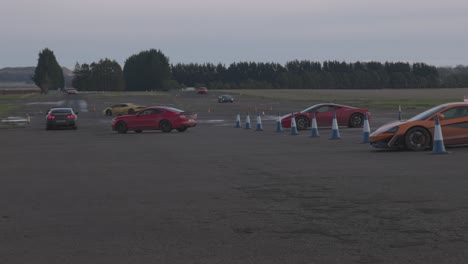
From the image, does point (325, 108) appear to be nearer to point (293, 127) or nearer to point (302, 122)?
point (302, 122)

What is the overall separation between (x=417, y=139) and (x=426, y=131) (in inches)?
11.3

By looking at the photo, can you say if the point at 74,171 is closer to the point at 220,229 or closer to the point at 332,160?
the point at 332,160

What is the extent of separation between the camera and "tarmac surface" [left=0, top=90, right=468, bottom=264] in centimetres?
752

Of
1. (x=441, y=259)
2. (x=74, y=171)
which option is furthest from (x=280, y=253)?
(x=74, y=171)

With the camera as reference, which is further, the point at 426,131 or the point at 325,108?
the point at 325,108

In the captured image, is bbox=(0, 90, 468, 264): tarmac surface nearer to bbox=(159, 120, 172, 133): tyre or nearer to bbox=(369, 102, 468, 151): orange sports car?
bbox=(369, 102, 468, 151): orange sports car

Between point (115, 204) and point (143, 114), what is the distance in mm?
25536

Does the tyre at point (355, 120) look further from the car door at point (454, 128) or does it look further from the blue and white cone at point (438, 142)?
the blue and white cone at point (438, 142)

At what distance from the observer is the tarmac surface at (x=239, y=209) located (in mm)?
7523

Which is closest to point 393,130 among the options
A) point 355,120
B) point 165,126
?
point 355,120

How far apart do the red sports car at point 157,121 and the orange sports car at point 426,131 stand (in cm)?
1662

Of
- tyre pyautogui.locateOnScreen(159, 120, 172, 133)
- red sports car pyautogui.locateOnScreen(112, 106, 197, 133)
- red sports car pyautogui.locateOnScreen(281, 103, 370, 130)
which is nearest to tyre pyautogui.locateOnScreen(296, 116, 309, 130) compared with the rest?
red sports car pyautogui.locateOnScreen(281, 103, 370, 130)

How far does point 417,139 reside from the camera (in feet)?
64.1

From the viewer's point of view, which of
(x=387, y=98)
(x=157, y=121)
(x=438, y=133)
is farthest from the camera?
(x=387, y=98)
